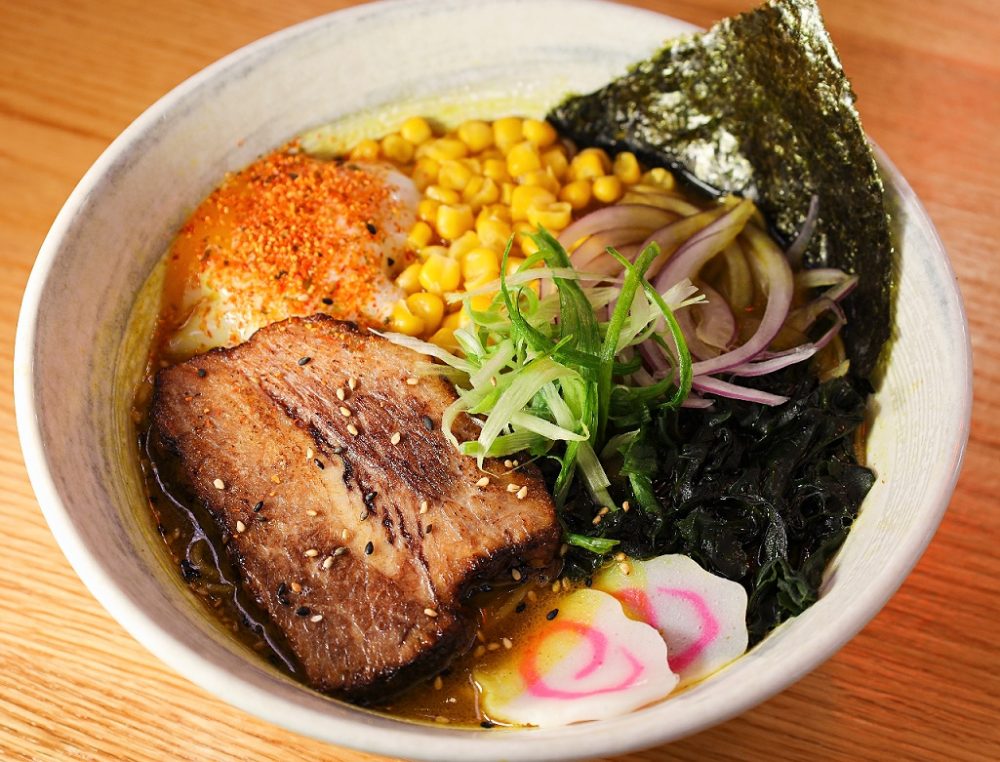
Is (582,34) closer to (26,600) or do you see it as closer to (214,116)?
(214,116)

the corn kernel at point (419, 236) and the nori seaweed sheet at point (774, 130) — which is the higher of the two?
the nori seaweed sheet at point (774, 130)

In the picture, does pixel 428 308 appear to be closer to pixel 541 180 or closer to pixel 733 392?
pixel 541 180

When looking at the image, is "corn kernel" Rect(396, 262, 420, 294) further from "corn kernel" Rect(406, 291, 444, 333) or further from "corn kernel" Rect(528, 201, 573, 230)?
"corn kernel" Rect(528, 201, 573, 230)

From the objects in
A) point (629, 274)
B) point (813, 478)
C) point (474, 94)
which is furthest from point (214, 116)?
point (813, 478)

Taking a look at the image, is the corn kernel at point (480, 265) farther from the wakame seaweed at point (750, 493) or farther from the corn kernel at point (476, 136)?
the wakame seaweed at point (750, 493)

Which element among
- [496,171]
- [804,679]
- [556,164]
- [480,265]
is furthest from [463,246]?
[804,679]

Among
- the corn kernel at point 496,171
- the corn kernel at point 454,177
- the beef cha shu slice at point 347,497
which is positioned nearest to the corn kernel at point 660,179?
the corn kernel at point 496,171

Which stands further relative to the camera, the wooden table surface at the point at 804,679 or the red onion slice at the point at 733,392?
the red onion slice at the point at 733,392
